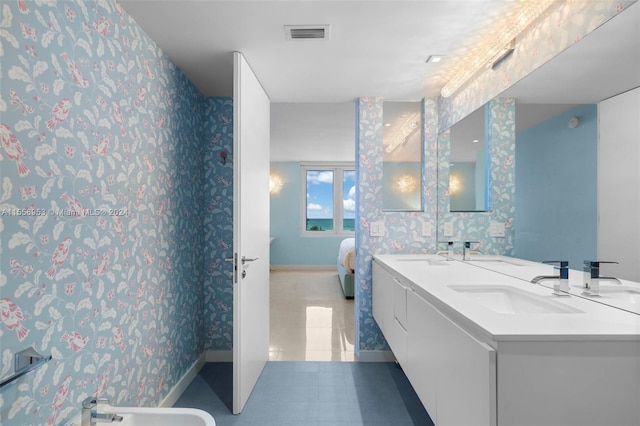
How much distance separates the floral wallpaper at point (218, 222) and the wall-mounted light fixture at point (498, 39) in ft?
6.26

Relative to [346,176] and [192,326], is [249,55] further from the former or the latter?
[346,176]

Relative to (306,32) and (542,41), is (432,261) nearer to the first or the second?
(542,41)

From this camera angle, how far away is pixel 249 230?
224cm

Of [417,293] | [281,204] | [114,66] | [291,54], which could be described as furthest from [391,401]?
[281,204]

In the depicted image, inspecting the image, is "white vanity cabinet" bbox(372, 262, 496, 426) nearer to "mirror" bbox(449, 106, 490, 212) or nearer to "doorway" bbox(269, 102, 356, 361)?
"mirror" bbox(449, 106, 490, 212)

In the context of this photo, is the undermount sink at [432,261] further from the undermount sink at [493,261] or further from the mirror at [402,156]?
the mirror at [402,156]

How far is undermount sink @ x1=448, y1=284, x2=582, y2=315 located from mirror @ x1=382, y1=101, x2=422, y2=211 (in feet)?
4.45

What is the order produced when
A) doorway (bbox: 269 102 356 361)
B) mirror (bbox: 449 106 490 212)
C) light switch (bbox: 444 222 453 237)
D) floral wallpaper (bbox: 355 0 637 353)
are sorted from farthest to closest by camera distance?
1. doorway (bbox: 269 102 356 361)
2. light switch (bbox: 444 222 453 237)
3. mirror (bbox: 449 106 490 212)
4. floral wallpaper (bbox: 355 0 637 353)

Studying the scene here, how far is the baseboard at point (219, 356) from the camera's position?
2.84 metres

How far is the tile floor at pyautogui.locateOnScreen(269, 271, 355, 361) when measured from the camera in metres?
2.98

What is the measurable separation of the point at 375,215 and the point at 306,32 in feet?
5.11

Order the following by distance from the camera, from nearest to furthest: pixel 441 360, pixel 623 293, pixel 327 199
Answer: pixel 623 293
pixel 441 360
pixel 327 199

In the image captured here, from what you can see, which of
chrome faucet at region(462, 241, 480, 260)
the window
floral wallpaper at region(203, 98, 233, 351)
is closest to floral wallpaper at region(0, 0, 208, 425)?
floral wallpaper at region(203, 98, 233, 351)

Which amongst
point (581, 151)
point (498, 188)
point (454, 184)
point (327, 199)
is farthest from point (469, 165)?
point (327, 199)
